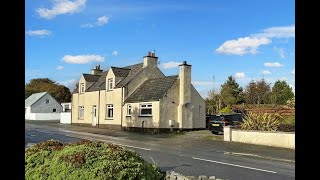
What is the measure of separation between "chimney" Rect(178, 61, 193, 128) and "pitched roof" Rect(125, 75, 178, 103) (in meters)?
0.89

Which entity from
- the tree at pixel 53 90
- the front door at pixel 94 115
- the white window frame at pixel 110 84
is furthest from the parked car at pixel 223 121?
the tree at pixel 53 90

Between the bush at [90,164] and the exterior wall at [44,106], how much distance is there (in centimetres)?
6716

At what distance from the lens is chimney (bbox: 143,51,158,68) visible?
38.0 metres

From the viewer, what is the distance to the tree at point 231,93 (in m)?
49.4

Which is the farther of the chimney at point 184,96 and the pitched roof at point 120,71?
the pitched roof at point 120,71

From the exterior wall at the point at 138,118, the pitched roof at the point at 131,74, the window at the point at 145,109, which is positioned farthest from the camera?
the pitched roof at the point at 131,74

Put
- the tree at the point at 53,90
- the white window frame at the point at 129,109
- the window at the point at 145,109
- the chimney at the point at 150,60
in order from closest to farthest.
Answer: the window at the point at 145,109
the white window frame at the point at 129,109
the chimney at the point at 150,60
the tree at the point at 53,90

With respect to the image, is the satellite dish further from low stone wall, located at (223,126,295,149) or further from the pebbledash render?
low stone wall, located at (223,126,295,149)

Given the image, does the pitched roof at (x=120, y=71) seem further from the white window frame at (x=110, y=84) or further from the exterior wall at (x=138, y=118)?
the exterior wall at (x=138, y=118)

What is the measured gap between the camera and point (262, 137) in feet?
72.3

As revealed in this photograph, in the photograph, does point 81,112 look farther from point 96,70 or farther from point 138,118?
point 138,118

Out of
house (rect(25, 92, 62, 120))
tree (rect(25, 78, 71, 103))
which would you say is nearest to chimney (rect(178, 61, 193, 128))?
house (rect(25, 92, 62, 120))
